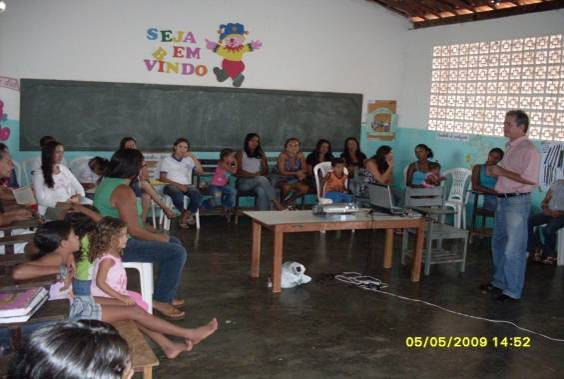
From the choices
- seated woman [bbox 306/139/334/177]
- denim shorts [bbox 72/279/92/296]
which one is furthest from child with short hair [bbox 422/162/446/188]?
denim shorts [bbox 72/279/92/296]

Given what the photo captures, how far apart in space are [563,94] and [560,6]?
1032 mm

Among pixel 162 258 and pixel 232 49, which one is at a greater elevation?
pixel 232 49

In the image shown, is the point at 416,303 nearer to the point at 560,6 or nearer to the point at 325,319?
the point at 325,319

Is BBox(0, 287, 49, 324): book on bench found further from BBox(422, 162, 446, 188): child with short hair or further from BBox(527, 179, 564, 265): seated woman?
BBox(422, 162, 446, 188): child with short hair

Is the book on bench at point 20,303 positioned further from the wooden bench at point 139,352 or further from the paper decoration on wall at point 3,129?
the paper decoration on wall at point 3,129

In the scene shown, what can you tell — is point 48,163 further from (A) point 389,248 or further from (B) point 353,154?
(B) point 353,154

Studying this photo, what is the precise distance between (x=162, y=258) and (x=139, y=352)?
5.62 ft

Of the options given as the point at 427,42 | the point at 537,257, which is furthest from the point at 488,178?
the point at 427,42

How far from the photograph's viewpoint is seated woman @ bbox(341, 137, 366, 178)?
8.91m

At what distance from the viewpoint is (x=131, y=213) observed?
431 cm

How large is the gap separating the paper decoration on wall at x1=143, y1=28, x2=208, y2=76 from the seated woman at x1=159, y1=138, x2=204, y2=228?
1082 millimetres

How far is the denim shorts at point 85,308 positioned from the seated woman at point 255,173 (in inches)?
198

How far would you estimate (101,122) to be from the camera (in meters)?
8.12

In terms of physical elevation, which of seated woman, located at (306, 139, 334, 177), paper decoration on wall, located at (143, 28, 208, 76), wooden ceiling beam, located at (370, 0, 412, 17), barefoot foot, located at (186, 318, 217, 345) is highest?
wooden ceiling beam, located at (370, 0, 412, 17)
